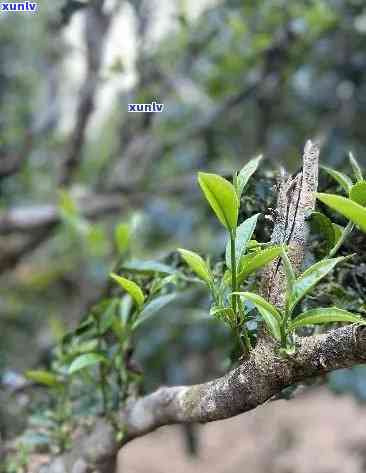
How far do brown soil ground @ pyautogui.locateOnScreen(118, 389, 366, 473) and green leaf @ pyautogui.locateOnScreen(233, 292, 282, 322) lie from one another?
1.18 meters

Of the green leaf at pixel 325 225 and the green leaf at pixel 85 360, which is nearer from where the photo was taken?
the green leaf at pixel 325 225

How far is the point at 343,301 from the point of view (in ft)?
2.12

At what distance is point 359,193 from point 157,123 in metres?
1.07

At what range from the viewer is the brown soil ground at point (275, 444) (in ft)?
5.53

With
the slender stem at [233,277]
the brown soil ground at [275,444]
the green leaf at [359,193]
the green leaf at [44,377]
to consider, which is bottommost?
the brown soil ground at [275,444]

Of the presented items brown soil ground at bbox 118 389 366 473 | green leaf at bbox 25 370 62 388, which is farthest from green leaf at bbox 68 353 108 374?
brown soil ground at bbox 118 389 366 473

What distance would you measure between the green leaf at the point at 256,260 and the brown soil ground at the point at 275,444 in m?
1.17

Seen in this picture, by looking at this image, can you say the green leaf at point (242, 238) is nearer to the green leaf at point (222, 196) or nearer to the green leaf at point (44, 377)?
the green leaf at point (222, 196)

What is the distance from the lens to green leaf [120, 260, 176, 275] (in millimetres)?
662

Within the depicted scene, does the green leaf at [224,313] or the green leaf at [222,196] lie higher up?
the green leaf at [222,196]

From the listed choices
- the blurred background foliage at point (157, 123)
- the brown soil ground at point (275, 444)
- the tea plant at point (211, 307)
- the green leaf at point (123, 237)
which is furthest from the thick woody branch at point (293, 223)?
the brown soil ground at point (275, 444)

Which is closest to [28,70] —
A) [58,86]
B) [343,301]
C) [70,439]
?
[58,86]

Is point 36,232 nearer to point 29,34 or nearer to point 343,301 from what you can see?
point 29,34

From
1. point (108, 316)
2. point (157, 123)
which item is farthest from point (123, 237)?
point (157, 123)
